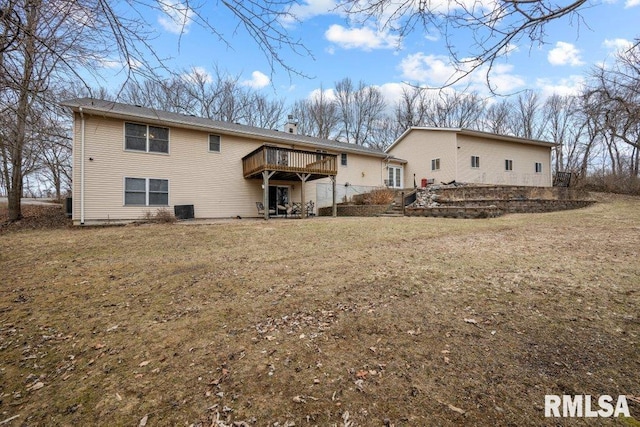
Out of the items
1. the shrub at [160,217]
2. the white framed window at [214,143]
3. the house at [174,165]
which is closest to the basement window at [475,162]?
the house at [174,165]

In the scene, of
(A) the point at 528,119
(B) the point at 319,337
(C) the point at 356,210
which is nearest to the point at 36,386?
(B) the point at 319,337

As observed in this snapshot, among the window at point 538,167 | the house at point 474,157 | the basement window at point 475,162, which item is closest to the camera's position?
the house at point 474,157

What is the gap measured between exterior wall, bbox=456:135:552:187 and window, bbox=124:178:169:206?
56.3ft

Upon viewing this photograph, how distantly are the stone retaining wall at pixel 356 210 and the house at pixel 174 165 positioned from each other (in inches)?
55.0

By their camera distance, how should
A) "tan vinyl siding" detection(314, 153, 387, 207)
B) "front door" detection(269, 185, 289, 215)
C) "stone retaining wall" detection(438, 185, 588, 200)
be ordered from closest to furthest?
"stone retaining wall" detection(438, 185, 588, 200)
"front door" detection(269, 185, 289, 215)
"tan vinyl siding" detection(314, 153, 387, 207)

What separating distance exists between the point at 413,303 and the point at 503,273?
196 centimetres

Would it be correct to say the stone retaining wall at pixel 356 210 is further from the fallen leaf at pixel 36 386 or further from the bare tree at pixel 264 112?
the bare tree at pixel 264 112

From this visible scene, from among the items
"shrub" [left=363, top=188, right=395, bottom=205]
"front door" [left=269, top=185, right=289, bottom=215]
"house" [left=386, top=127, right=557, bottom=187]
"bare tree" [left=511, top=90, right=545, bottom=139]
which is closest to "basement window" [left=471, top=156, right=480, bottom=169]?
"house" [left=386, top=127, right=557, bottom=187]

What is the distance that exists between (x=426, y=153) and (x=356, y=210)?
26.3 ft

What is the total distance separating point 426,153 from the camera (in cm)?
2002

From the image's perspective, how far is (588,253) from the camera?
512cm

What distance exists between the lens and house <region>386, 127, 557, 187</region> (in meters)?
18.5

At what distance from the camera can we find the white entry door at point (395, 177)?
68.0 feet

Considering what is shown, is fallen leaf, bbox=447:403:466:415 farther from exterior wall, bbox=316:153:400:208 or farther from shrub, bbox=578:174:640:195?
shrub, bbox=578:174:640:195
